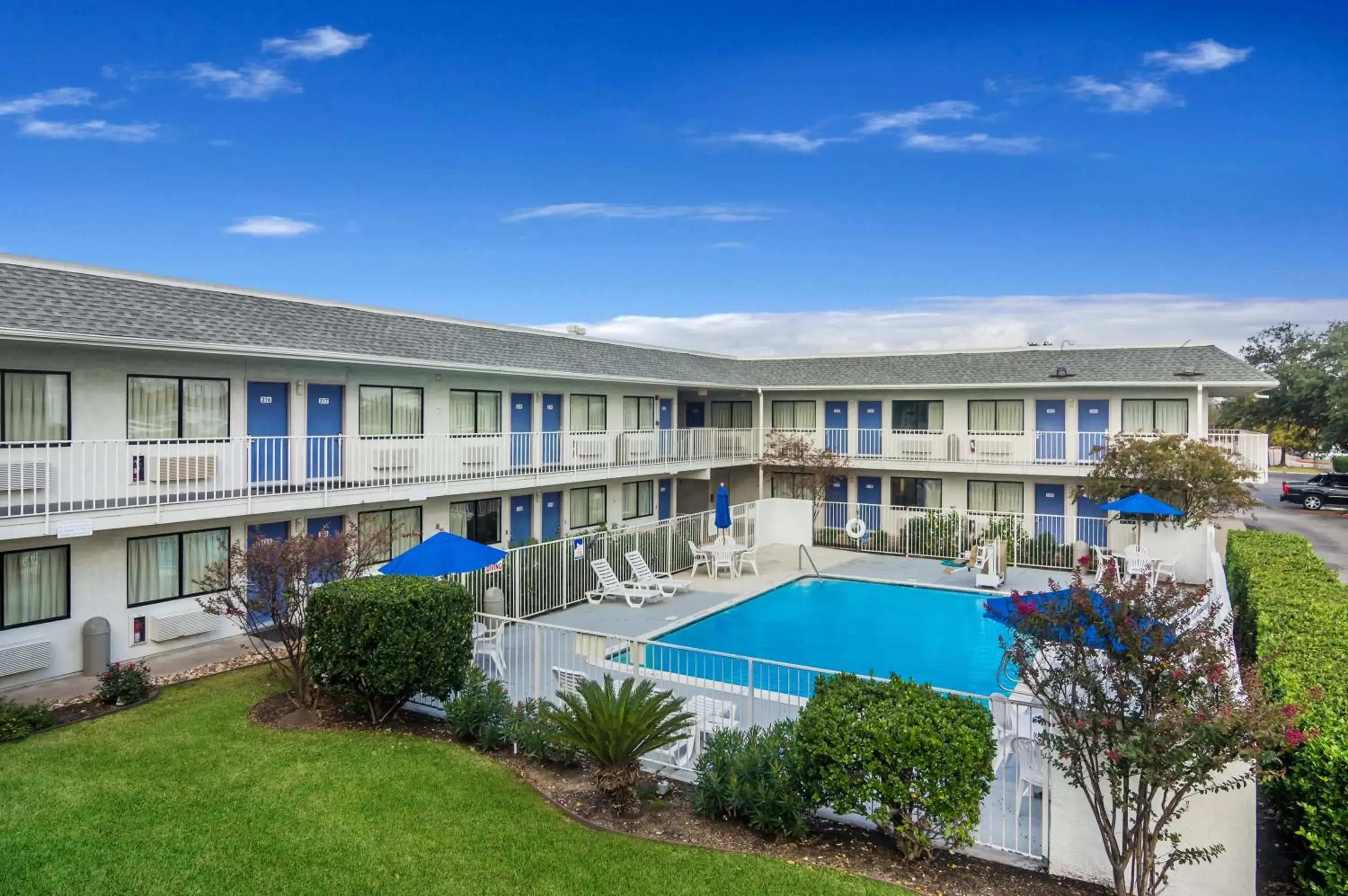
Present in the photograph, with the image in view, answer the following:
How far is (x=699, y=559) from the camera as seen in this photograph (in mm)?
23969

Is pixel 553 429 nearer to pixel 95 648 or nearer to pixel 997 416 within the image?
pixel 95 648

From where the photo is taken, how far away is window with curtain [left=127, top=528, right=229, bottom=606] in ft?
47.3

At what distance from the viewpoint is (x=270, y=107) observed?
21.5 m

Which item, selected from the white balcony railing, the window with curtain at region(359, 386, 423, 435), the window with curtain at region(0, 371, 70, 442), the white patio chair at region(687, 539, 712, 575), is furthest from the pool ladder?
the window with curtain at region(0, 371, 70, 442)

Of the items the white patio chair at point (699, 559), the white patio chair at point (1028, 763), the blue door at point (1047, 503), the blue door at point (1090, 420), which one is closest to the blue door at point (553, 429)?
the white patio chair at point (699, 559)

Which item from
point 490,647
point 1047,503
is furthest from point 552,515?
point 1047,503

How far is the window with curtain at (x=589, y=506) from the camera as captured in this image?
978 inches

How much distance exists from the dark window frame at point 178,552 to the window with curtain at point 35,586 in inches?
36.5

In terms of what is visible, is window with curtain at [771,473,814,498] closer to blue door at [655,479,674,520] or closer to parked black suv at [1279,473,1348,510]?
blue door at [655,479,674,520]

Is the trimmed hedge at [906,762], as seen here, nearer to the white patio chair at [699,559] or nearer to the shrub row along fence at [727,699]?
the shrub row along fence at [727,699]

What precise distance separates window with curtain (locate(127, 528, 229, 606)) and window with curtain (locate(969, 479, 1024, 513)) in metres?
22.6

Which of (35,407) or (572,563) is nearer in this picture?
(35,407)

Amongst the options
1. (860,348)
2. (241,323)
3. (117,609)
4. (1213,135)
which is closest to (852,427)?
(860,348)

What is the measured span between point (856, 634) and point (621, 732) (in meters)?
11.7
